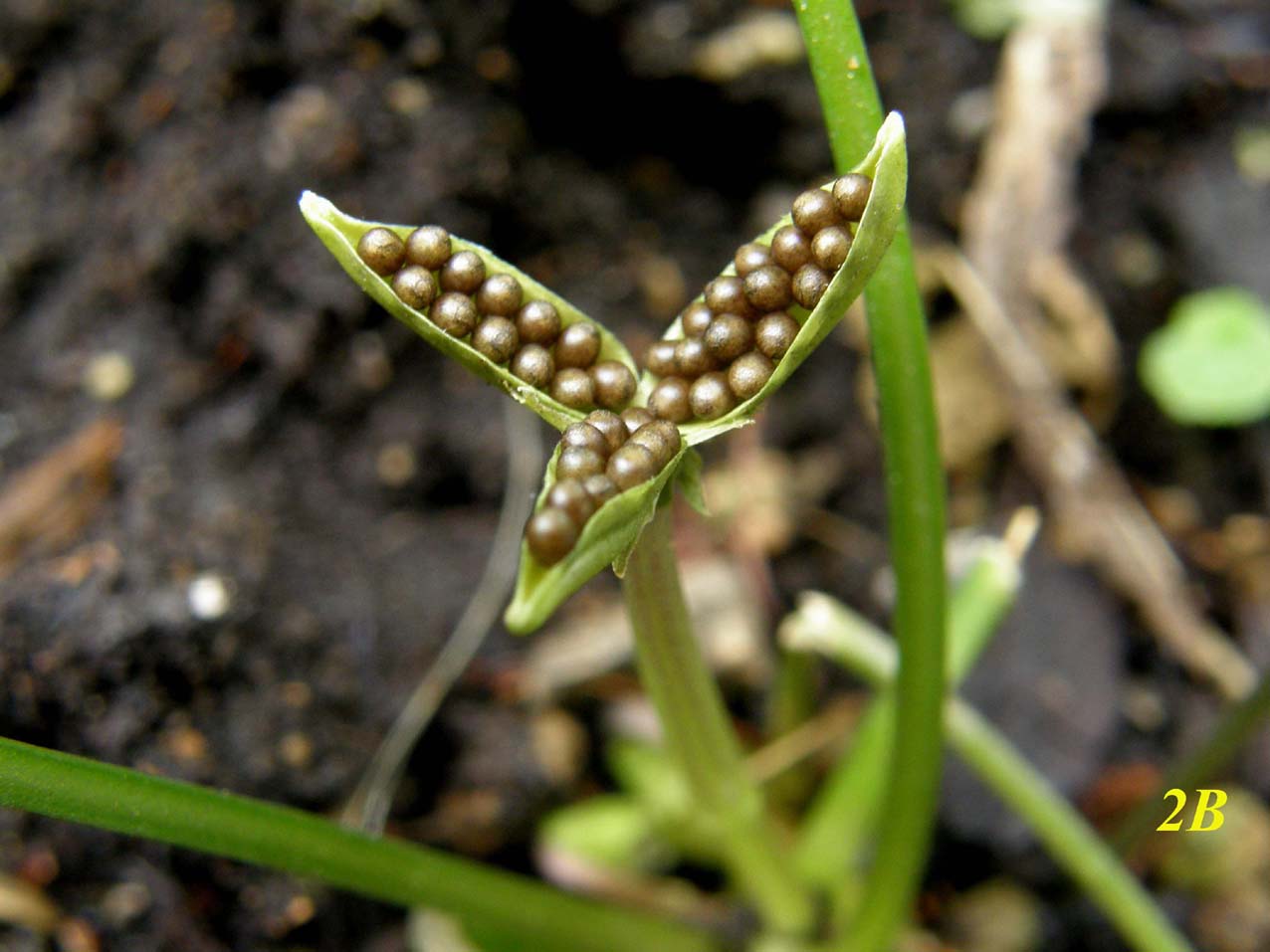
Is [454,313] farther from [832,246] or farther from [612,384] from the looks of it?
[832,246]

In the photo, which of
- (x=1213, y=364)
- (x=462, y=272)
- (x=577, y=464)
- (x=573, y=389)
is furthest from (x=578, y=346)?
(x=1213, y=364)

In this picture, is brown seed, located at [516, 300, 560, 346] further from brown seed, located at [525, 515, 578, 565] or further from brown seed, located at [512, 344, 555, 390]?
brown seed, located at [525, 515, 578, 565]

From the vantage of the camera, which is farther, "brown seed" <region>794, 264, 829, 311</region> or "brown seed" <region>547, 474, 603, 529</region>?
"brown seed" <region>794, 264, 829, 311</region>

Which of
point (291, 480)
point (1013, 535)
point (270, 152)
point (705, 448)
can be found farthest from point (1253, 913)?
point (270, 152)

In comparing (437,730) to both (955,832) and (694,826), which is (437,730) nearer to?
(694,826)

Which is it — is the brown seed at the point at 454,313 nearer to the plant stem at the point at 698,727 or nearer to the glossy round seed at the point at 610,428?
the glossy round seed at the point at 610,428

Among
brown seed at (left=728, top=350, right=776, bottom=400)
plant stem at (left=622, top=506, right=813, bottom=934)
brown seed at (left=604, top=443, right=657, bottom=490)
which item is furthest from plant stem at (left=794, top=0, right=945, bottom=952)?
brown seed at (left=604, top=443, right=657, bottom=490)

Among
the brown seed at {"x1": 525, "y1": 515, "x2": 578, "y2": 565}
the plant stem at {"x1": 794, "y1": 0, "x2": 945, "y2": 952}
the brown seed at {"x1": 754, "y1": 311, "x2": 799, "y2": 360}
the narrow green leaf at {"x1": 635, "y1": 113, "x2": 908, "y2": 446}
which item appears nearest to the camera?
the brown seed at {"x1": 525, "y1": 515, "x2": 578, "y2": 565}
